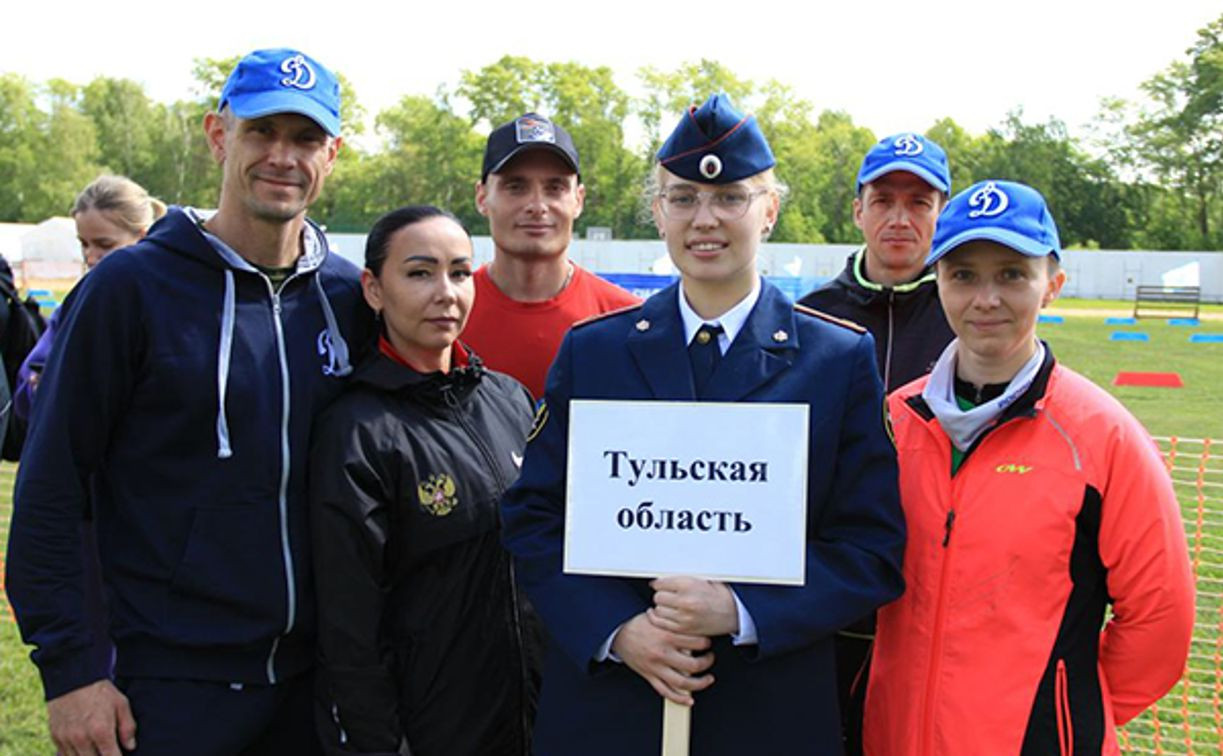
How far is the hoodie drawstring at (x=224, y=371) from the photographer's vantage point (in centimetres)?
272

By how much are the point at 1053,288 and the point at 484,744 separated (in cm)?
203

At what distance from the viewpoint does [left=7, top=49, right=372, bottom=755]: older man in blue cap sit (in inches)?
105

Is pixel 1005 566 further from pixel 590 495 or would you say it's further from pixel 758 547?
pixel 590 495

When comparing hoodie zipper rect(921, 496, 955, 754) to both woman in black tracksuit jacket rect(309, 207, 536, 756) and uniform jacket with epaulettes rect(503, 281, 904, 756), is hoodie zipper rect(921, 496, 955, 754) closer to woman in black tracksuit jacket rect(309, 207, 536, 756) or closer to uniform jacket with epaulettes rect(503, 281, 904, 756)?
uniform jacket with epaulettes rect(503, 281, 904, 756)

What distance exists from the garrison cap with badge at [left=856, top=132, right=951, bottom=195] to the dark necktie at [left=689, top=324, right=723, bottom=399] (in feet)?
5.06

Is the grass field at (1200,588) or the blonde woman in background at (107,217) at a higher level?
the blonde woman in background at (107,217)

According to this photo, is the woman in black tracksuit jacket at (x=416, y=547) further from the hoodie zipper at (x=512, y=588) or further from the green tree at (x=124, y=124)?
the green tree at (x=124, y=124)

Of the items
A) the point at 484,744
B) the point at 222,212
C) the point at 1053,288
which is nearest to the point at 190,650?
the point at 484,744

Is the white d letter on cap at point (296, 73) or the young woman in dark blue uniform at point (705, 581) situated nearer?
the young woman in dark blue uniform at point (705, 581)

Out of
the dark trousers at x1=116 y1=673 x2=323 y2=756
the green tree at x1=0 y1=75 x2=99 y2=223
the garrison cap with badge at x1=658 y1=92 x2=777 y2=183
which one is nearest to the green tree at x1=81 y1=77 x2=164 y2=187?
the green tree at x1=0 y1=75 x2=99 y2=223

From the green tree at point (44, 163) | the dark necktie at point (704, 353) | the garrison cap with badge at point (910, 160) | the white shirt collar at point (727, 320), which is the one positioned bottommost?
the dark necktie at point (704, 353)

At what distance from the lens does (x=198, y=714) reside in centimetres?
275

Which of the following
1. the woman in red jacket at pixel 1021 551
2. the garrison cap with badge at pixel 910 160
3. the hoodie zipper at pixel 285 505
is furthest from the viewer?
the garrison cap with badge at pixel 910 160

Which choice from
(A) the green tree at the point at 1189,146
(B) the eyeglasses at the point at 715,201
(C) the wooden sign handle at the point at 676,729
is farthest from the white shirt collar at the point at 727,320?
(A) the green tree at the point at 1189,146
